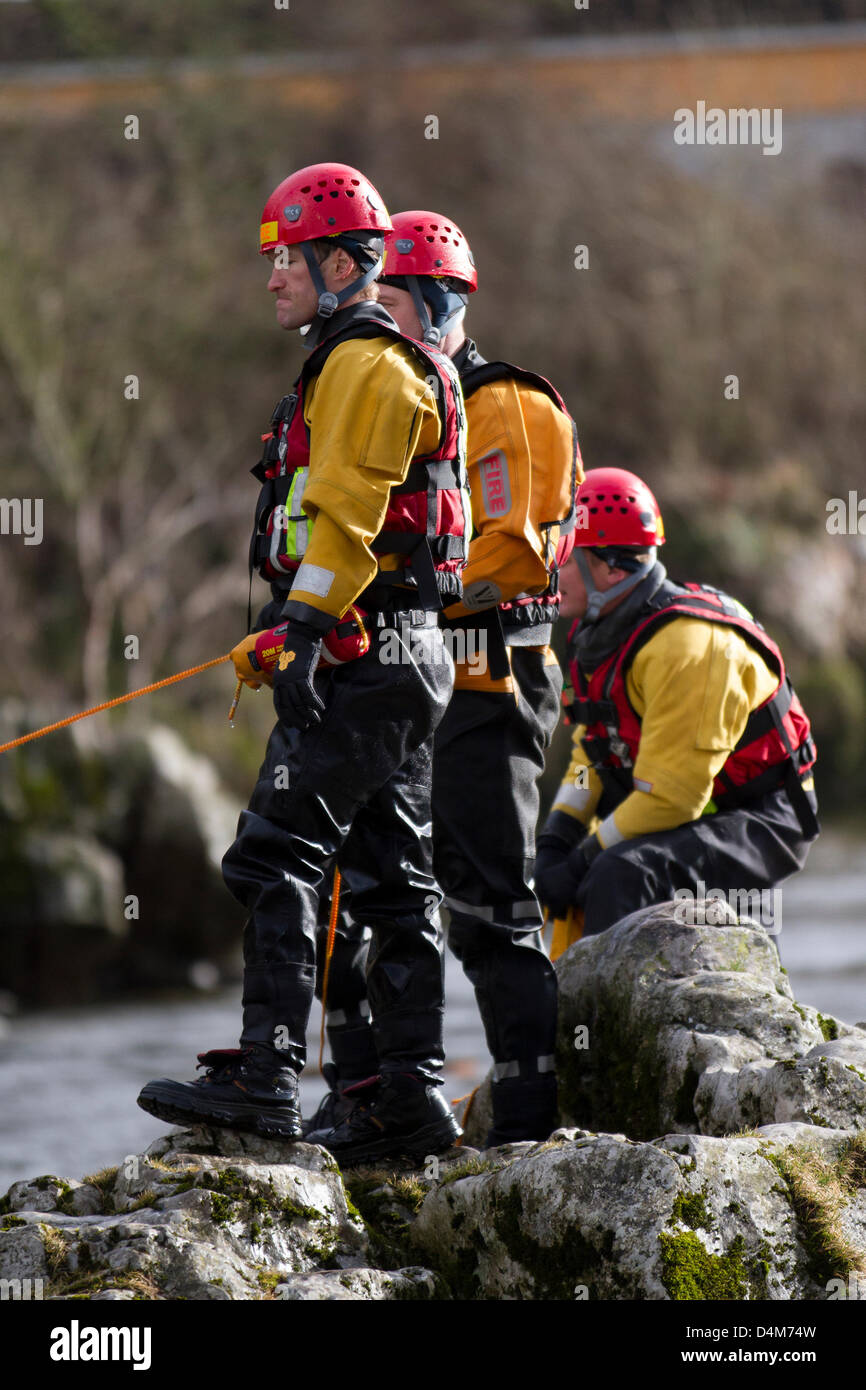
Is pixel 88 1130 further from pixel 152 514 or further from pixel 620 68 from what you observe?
pixel 620 68

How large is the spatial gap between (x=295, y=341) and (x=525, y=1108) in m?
19.2

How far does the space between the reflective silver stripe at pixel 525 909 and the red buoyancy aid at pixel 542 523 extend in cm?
78

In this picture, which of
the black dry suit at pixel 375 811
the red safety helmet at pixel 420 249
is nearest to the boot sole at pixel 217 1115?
the black dry suit at pixel 375 811

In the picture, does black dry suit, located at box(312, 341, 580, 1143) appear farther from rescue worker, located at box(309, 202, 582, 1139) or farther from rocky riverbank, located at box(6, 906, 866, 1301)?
rocky riverbank, located at box(6, 906, 866, 1301)

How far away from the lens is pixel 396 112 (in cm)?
2883

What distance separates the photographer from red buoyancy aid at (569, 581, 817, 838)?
6234 millimetres

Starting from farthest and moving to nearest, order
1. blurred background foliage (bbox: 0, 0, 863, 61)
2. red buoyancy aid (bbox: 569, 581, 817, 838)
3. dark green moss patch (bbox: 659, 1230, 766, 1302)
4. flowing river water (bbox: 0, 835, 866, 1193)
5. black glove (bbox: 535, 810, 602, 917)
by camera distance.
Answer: blurred background foliage (bbox: 0, 0, 863, 61) < flowing river water (bbox: 0, 835, 866, 1193) < black glove (bbox: 535, 810, 602, 917) < red buoyancy aid (bbox: 569, 581, 817, 838) < dark green moss patch (bbox: 659, 1230, 766, 1302)

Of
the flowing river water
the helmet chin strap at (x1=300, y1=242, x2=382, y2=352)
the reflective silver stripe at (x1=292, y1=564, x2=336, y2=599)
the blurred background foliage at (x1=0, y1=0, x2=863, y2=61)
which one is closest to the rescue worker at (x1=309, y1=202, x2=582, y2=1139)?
the helmet chin strap at (x1=300, y1=242, x2=382, y2=352)

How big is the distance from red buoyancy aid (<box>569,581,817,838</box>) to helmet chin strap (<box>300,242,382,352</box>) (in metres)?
1.96

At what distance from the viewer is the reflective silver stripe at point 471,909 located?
508cm

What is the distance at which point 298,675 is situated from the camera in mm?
4258

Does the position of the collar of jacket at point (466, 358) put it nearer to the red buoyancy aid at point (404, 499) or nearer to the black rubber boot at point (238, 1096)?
the red buoyancy aid at point (404, 499)

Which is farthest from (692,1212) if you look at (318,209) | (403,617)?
(318,209)
